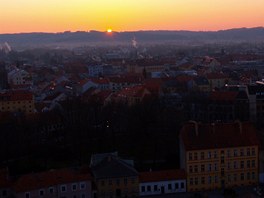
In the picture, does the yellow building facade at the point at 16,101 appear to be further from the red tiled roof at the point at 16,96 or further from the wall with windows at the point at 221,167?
the wall with windows at the point at 221,167

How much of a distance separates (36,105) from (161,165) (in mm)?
23660

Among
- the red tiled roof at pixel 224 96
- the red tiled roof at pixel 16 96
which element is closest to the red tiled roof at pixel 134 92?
the red tiled roof at pixel 224 96

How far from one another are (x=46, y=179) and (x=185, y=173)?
8.23 meters

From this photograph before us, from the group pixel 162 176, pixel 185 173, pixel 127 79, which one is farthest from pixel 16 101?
pixel 185 173

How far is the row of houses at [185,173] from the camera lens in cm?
3025

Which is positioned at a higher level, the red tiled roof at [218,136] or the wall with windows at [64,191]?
the red tiled roof at [218,136]

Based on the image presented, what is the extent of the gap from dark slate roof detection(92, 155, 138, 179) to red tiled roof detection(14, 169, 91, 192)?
0.76 m

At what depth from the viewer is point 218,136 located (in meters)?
32.6

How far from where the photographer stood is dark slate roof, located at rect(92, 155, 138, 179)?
101 ft

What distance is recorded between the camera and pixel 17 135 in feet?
131

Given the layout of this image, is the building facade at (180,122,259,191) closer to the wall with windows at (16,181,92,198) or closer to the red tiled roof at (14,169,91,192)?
the wall with windows at (16,181,92,198)

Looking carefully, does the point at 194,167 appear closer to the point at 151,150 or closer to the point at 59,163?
the point at 151,150

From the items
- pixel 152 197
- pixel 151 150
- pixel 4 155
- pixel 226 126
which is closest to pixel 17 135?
pixel 4 155

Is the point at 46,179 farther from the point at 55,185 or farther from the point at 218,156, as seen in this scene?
the point at 218,156
